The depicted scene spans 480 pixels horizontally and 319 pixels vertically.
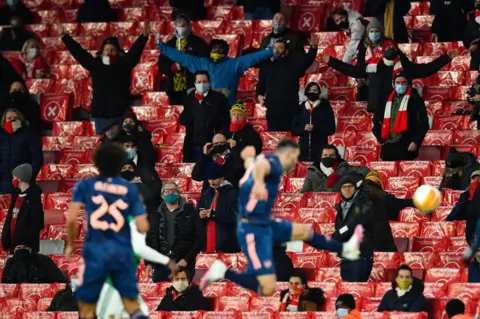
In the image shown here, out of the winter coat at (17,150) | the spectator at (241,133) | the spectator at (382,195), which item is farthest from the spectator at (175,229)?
the winter coat at (17,150)

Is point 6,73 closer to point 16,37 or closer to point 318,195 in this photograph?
point 16,37

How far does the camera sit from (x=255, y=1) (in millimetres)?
24781

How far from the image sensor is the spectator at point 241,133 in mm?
20781

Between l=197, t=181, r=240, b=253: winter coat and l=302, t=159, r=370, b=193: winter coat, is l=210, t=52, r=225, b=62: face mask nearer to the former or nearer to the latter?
l=302, t=159, r=370, b=193: winter coat

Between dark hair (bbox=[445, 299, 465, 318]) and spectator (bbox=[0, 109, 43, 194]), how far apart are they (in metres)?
6.59

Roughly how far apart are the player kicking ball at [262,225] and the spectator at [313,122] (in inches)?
199

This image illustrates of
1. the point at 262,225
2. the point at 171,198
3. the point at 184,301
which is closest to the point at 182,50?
the point at 171,198

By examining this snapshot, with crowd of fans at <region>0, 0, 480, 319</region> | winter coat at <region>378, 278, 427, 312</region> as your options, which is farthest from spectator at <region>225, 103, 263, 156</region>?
winter coat at <region>378, 278, 427, 312</region>

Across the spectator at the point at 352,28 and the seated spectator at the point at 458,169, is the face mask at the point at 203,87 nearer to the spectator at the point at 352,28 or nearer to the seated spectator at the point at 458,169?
the spectator at the point at 352,28

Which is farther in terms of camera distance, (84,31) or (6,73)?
(84,31)

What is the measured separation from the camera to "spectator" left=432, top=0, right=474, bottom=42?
23.3m

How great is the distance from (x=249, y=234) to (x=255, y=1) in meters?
9.23

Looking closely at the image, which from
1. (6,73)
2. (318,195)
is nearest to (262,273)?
(318,195)

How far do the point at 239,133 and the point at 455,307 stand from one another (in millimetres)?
4621
